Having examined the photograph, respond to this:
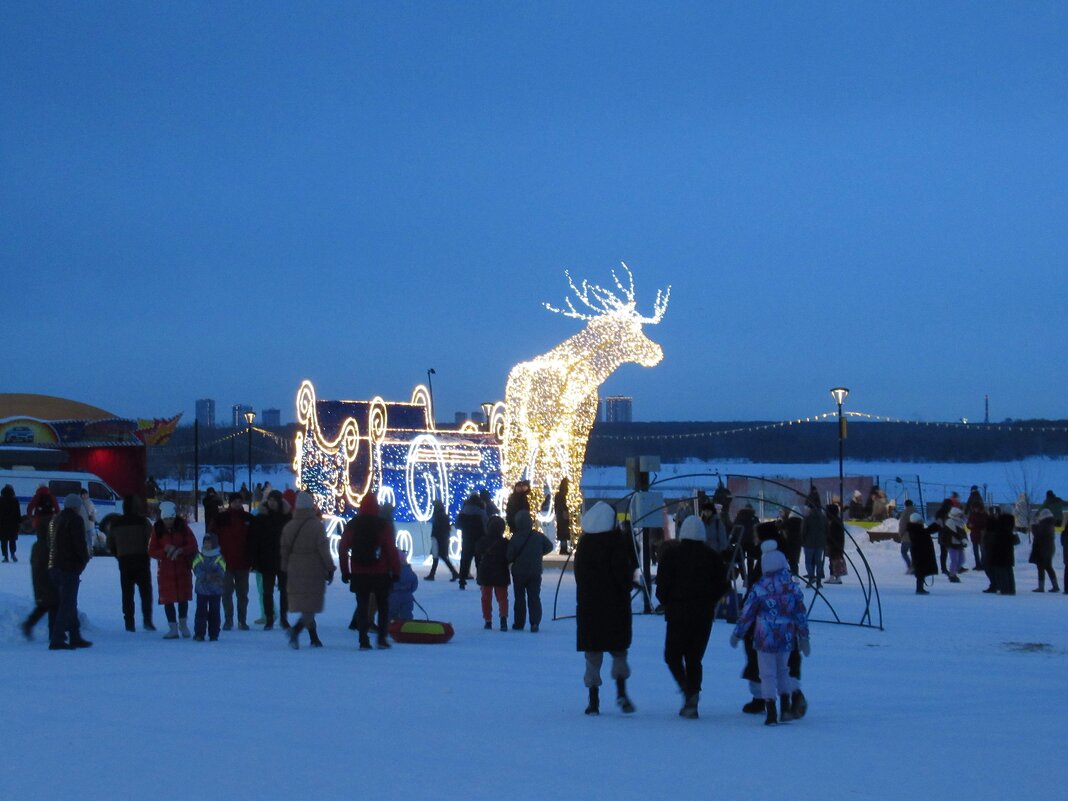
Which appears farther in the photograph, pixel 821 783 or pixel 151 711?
pixel 151 711

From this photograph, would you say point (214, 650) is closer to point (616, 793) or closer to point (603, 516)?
point (603, 516)

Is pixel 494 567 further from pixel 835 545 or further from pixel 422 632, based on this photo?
pixel 835 545

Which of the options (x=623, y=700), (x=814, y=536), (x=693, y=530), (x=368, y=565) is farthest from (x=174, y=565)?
(x=814, y=536)

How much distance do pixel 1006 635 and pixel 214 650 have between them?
8342mm

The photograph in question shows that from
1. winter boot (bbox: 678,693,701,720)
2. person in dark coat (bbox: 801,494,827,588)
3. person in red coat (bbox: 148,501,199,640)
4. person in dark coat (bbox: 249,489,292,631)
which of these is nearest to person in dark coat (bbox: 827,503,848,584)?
person in dark coat (bbox: 801,494,827,588)

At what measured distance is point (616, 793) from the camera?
7.09 metres

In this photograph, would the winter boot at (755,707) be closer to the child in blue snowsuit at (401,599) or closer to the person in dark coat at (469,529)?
the child in blue snowsuit at (401,599)

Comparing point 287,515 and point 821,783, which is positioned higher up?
point 287,515

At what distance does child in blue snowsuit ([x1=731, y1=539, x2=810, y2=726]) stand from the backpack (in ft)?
16.4

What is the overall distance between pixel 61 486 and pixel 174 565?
23924mm

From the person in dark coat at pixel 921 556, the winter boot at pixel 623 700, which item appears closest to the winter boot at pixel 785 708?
the winter boot at pixel 623 700

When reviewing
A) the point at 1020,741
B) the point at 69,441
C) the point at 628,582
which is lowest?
the point at 1020,741

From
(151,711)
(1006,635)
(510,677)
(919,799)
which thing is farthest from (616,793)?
(1006,635)

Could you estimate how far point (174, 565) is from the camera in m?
14.3
